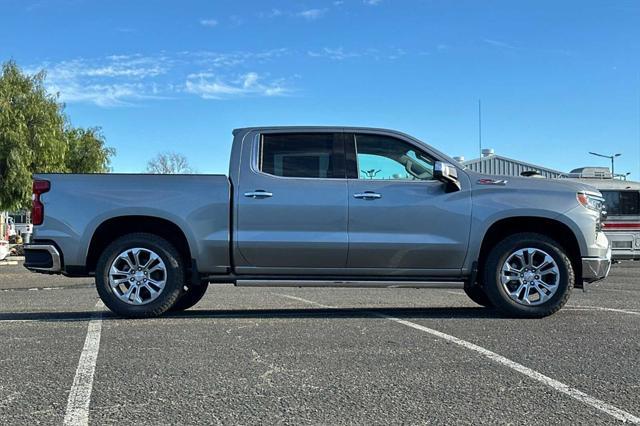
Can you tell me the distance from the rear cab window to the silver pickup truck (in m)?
0.08

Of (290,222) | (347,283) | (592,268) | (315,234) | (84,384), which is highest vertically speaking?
(290,222)

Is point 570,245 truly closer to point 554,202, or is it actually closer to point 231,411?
point 554,202

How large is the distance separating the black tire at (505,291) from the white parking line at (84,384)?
389cm

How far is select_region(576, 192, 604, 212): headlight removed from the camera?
6.84 meters

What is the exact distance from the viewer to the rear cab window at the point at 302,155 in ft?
22.7

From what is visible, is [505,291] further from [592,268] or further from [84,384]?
[84,384]

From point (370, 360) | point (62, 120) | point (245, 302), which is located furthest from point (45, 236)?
point (62, 120)

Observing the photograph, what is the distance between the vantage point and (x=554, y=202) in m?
6.79

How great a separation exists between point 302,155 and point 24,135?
22.3 meters

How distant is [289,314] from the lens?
24.1 ft

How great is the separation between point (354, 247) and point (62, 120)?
1028 inches

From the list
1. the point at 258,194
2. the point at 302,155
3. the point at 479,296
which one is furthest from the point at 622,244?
the point at 258,194

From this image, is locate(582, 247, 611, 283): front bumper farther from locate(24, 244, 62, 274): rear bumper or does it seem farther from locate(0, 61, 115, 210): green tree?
locate(0, 61, 115, 210): green tree

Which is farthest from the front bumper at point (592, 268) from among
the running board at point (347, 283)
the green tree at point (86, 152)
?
the green tree at point (86, 152)
